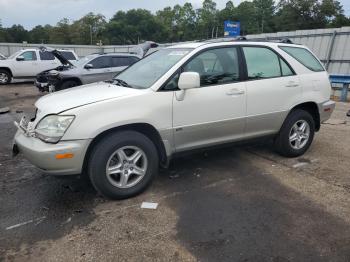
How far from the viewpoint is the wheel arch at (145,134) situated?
3542 mm

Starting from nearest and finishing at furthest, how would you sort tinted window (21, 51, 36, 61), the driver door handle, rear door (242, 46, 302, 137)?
1. the driver door handle
2. rear door (242, 46, 302, 137)
3. tinted window (21, 51, 36, 61)

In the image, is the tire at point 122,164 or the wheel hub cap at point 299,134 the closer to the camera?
the tire at point 122,164

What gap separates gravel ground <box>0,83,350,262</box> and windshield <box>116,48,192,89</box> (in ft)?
4.36

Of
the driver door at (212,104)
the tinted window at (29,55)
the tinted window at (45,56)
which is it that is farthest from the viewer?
the tinted window at (45,56)

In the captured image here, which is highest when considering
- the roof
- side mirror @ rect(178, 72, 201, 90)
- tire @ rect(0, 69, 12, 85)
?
the roof

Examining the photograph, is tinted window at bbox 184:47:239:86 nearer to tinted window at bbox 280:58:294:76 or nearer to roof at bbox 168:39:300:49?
roof at bbox 168:39:300:49

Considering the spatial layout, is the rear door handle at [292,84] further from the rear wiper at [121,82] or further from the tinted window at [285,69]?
the rear wiper at [121,82]

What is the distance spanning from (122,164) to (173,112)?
0.85 m

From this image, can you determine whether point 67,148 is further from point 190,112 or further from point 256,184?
point 256,184

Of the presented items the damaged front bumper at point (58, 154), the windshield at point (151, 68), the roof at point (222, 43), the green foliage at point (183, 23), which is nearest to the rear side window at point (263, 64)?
the roof at point (222, 43)

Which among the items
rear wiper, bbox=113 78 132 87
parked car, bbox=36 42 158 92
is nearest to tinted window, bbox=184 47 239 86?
rear wiper, bbox=113 78 132 87

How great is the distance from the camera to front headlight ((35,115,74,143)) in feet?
11.0

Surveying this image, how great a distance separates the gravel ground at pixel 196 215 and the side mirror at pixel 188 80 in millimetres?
1288

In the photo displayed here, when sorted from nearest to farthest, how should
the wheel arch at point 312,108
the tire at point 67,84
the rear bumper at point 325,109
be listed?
the wheel arch at point 312,108 → the rear bumper at point 325,109 → the tire at point 67,84
